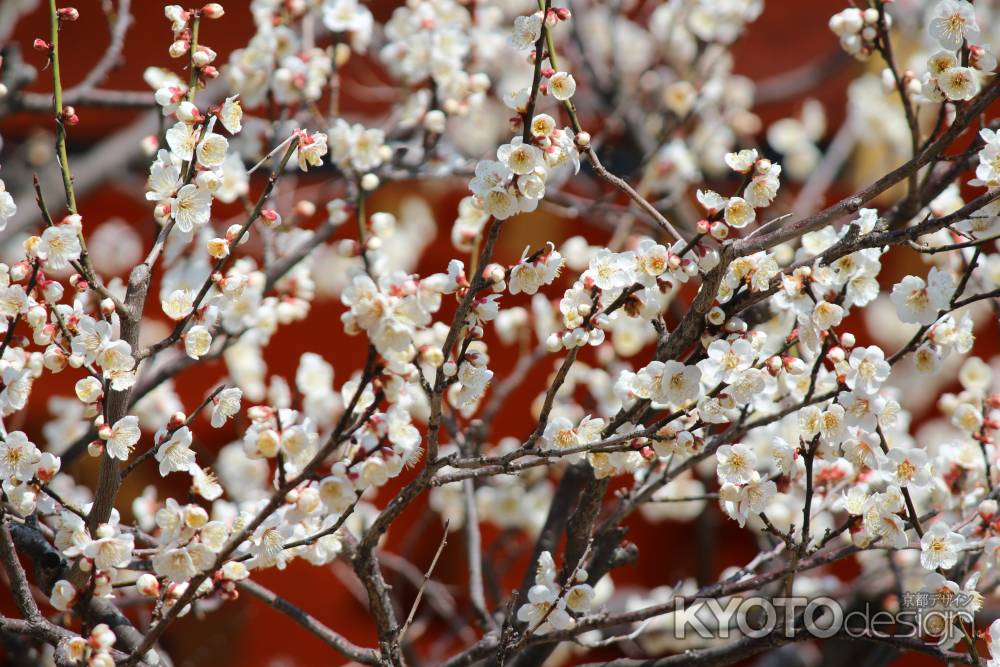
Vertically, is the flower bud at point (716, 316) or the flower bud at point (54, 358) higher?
the flower bud at point (54, 358)

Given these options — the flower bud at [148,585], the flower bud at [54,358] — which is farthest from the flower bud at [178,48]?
the flower bud at [148,585]

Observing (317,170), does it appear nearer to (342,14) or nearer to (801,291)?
(342,14)

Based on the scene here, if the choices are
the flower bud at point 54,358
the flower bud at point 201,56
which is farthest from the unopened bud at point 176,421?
the flower bud at point 201,56

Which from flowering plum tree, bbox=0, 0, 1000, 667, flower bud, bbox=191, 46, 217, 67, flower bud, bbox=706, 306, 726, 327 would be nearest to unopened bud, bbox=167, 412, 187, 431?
Answer: flowering plum tree, bbox=0, 0, 1000, 667

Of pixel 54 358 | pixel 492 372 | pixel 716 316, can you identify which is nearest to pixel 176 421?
pixel 54 358

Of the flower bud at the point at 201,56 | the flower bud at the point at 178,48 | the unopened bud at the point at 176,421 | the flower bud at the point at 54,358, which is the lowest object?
the unopened bud at the point at 176,421

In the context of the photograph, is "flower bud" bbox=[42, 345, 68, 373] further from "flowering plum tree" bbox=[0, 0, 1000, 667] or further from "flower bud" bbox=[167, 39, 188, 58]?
"flower bud" bbox=[167, 39, 188, 58]

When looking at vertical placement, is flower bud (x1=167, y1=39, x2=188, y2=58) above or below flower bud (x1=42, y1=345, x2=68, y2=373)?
above

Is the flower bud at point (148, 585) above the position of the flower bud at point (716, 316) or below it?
below

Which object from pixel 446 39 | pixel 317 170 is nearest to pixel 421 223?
pixel 317 170

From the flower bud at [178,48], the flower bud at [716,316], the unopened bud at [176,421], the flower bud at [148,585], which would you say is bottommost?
the flower bud at [148,585]

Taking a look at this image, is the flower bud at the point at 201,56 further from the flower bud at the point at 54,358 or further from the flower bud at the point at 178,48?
the flower bud at the point at 54,358
